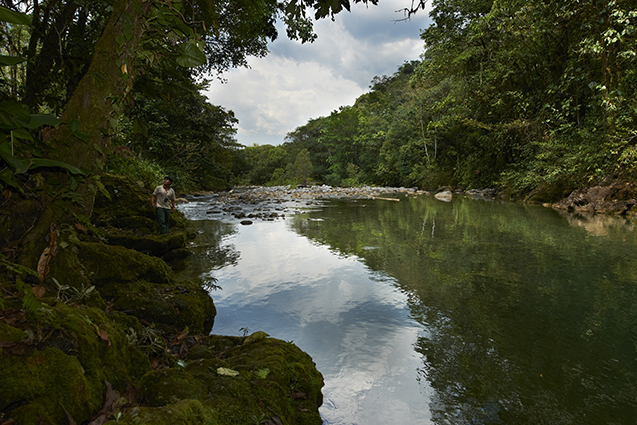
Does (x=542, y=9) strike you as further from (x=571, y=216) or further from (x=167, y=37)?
(x=167, y=37)

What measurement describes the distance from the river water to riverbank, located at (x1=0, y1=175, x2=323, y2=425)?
1.79ft

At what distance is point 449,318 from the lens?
10.7 feet

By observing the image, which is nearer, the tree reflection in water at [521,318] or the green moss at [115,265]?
the tree reflection in water at [521,318]

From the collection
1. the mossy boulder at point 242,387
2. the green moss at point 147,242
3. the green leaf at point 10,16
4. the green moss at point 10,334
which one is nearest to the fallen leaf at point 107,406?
the mossy boulder at point 242,387

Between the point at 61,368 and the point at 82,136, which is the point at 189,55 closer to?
the point at 82,136

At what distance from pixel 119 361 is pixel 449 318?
2883 mm

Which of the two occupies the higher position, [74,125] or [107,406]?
[74,125]

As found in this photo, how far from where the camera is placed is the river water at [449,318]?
2.09 metres

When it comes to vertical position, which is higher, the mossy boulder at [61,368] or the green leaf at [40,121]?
the green leaf at [40,121]

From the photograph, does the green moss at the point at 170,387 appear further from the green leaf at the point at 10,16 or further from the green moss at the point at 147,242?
the green moss at the point at 147,242

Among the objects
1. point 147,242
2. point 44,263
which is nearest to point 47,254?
point 44,263

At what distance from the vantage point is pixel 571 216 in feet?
32.9

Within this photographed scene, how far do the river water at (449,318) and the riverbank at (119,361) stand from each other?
545 mm

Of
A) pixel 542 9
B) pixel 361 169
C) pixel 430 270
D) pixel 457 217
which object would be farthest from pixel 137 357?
pixel 361 169
